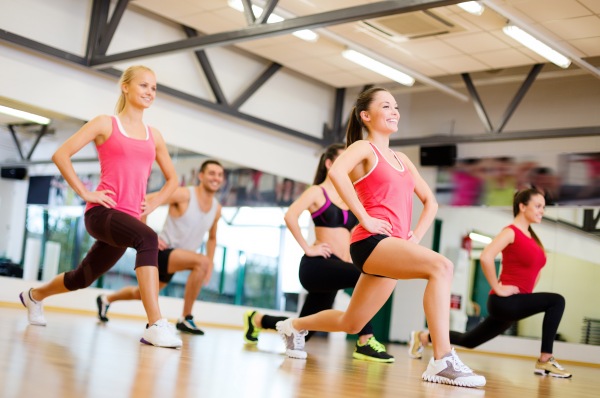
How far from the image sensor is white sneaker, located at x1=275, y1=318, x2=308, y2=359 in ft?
14.9

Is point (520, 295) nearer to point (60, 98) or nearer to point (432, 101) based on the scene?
Answer: point (60, 98)

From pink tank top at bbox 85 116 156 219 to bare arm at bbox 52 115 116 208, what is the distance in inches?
1.5

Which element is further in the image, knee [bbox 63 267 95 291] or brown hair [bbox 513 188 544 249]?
brown hair [bbox 513 188 544 249]

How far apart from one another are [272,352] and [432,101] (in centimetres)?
765

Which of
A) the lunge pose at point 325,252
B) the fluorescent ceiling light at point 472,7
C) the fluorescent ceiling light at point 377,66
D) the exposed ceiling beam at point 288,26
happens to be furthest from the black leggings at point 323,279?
the fluorescent ceiling light at point 377,66

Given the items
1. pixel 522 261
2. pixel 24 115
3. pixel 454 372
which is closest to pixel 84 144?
pixel 454 372

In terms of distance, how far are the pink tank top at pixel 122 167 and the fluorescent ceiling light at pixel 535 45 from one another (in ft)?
15.5

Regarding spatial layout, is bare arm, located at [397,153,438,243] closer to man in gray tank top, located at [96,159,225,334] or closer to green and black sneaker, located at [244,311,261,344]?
green and black sneaker, located at [244,311,261,344]

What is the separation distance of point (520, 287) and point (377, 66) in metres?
4.61

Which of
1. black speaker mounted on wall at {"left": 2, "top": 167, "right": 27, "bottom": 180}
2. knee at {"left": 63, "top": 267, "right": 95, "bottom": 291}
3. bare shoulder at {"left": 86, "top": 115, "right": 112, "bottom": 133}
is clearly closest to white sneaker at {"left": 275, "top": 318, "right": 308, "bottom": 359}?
knee at {"left": 63, "top": 267, "right": 95, "bottom": 291}

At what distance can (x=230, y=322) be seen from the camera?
10.2 metres

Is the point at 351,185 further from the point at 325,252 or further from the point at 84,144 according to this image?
the point at 84,144

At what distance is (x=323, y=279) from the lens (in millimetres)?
4961

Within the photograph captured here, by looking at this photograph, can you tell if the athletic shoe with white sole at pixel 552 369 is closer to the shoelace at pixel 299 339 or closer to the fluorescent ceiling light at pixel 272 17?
the shoelace at pixel 299 339
